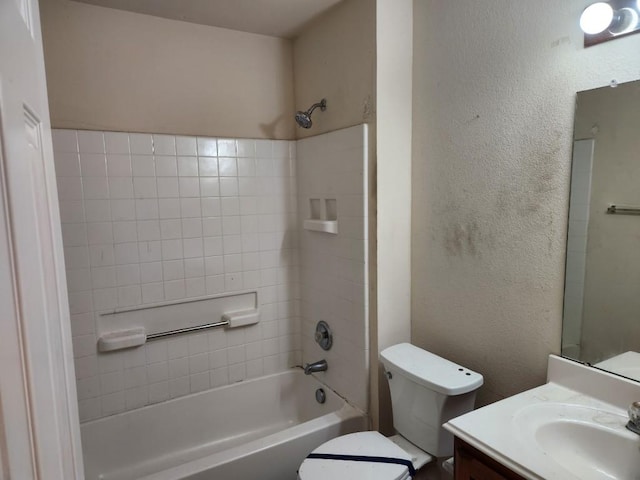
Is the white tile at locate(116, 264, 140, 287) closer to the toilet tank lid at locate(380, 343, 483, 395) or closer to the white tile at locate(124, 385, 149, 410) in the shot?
the white tile at locate(124, 385, 149, 410)

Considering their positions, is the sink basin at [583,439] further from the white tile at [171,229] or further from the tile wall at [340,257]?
the white tile at [171,229]

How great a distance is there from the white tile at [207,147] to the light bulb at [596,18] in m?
1.67

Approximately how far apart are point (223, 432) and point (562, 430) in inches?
69.7

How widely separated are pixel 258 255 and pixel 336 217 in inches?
22.9

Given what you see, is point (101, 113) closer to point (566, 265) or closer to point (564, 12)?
point (564, 12)

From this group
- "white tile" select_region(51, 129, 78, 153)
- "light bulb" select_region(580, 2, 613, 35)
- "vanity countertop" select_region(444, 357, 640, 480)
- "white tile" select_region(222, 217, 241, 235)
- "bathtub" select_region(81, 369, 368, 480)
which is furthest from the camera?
"white tile" select_region(222, 217, 241, 235)

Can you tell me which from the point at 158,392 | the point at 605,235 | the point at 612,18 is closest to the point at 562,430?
the point at 605,235

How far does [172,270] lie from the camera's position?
2131 mm

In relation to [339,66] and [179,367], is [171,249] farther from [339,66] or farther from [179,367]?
[339,66]

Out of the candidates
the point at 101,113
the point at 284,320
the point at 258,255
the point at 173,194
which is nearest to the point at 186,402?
the point at 284,320

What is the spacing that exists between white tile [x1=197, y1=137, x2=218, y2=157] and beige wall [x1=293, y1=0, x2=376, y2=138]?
0.50 metres

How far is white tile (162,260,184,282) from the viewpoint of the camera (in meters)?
2.11

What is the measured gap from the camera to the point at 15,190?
0.50 meters

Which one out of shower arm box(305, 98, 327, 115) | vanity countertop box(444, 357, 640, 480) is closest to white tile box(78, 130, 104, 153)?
shower arm box(305, 98, 327, 115)
